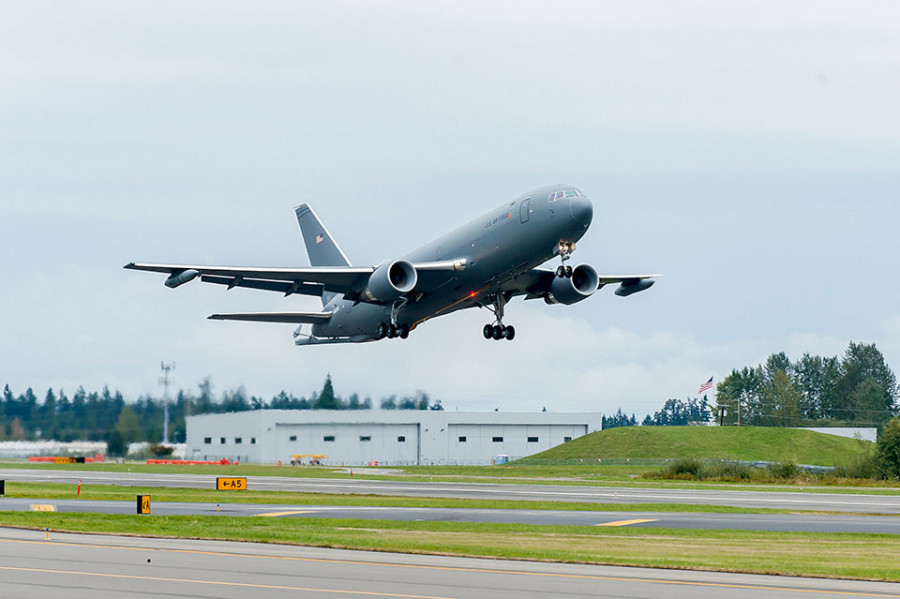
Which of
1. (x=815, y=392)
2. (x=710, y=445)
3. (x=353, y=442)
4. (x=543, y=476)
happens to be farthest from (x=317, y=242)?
(x=815, y=392)

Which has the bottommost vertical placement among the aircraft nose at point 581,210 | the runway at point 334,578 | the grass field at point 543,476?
the grass field at point 543,476

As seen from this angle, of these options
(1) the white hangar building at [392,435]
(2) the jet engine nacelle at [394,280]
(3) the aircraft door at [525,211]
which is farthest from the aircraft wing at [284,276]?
(1) the white hangar building at [392,435]

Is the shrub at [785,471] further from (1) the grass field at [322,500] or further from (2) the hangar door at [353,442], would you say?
(2) the hangar door at [353,442]

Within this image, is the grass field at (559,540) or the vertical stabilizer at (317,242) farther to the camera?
the vertical stabilizer at (317,242)

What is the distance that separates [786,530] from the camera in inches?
1309

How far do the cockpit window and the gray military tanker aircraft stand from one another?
1.8 inches

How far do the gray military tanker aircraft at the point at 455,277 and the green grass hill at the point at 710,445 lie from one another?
50.2 m

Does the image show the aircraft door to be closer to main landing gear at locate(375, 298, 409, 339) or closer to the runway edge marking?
main landing gear at locate(375, 298, 409, 339)

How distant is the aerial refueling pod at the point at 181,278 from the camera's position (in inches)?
1751

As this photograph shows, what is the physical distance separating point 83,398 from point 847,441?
77357 millimetres

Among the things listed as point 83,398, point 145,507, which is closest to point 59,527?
point 145,507

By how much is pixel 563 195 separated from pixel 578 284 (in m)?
8.65

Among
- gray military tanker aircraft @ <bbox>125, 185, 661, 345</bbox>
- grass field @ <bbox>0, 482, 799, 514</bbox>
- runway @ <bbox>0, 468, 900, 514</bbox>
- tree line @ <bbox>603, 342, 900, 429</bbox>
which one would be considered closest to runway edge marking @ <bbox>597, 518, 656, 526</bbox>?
grass field @ <bbox>0, 482, 799, 514</bbox>

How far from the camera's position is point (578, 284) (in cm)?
4981
